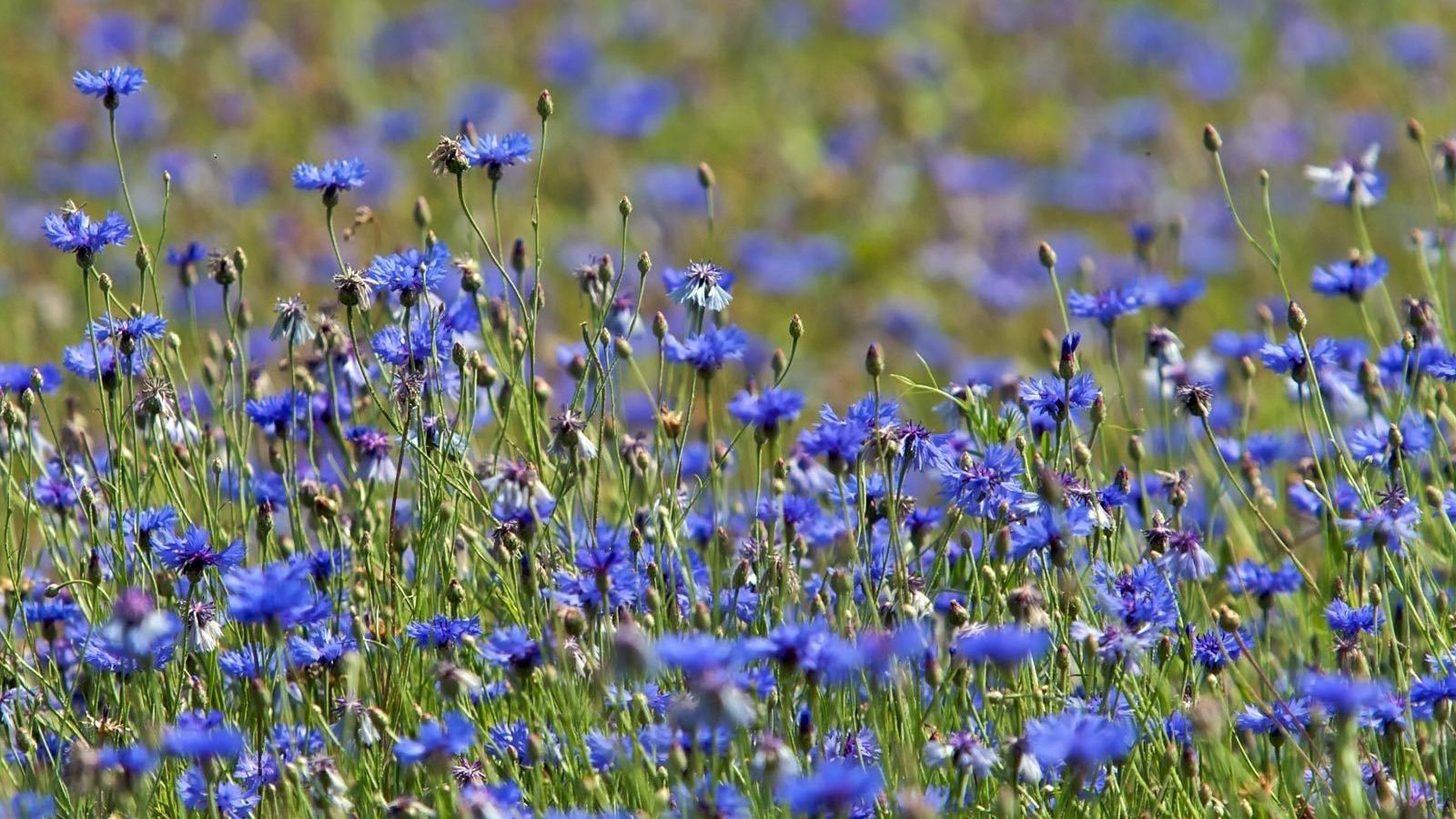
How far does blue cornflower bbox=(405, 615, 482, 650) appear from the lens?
2.35 metres

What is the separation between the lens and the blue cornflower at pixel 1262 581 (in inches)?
108

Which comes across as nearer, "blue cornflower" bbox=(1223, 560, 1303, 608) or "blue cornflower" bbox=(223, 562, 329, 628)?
"blue cornflower" bbox=(223, 562, 329, 628)

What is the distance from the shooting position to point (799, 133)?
7.81 m

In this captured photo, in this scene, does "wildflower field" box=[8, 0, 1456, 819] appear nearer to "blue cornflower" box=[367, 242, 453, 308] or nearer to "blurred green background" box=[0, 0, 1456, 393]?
"blue cornflower" box=[367, 242, 453, 308]

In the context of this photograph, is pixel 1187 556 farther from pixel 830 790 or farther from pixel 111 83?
pixel 111 83

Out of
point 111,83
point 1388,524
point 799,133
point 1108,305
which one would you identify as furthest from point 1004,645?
point 799,133

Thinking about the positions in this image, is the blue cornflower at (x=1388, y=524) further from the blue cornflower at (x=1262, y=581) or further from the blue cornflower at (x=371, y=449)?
the blue cornflower at (x=371, y=449)

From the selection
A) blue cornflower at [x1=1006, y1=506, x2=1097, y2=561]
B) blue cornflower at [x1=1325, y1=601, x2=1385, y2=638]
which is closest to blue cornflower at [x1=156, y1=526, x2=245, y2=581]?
blue cornflower at [x1=1006, y1=506, x2=1097, y2=561]

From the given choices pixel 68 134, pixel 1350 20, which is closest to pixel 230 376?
pixel 68 134

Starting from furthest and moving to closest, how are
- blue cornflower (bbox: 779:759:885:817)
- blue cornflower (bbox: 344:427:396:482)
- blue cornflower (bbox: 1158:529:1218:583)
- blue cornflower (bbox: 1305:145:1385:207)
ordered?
blue cornflower (bbox: 1305:145:1385:207), blue cornflower (bbox: 344:427:396:482), blue cornflower (bbox: 1158:529:1218:583), blue cornflower (bbox: 779:759:885:817)

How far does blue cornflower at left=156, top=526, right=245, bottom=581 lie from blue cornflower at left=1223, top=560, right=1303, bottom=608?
1473 millimetres

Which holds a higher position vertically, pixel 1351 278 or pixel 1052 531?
pixel 1351 278

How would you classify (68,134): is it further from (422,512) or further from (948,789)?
(948,789)

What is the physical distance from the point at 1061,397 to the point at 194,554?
3.95 ft
